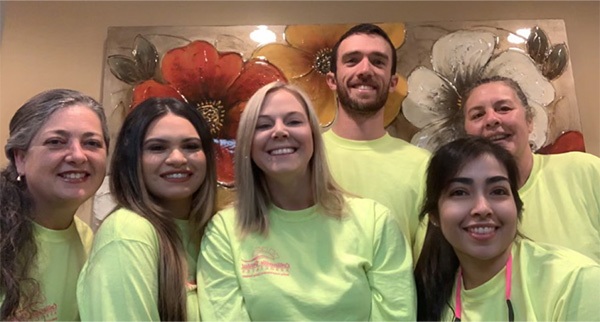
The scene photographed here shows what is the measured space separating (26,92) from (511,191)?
6.75 feet

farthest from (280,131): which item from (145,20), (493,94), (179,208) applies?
(145,20)

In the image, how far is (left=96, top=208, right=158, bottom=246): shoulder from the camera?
1.30 m

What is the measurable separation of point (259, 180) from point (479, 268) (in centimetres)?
64

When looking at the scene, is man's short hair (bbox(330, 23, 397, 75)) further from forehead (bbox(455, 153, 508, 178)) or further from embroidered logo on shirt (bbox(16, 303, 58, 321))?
embroidered logo on shirt (bbox(16, 303, 58, 321))

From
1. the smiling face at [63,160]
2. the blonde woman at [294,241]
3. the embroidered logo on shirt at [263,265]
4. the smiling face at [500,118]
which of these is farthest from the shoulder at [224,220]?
the smiling face at [500,118]

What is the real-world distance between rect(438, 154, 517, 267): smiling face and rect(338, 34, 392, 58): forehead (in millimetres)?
828

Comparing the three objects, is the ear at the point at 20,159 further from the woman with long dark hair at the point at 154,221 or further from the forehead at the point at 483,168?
the forehead at the point at 483,168

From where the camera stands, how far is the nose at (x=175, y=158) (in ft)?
4.84

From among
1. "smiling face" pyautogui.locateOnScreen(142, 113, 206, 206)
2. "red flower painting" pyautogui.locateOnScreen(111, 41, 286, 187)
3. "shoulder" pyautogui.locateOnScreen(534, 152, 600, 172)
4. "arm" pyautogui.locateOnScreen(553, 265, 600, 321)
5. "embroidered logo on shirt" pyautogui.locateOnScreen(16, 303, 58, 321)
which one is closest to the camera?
"arm" pyautogui.locateOnScreen(553, 265, 600, 321)

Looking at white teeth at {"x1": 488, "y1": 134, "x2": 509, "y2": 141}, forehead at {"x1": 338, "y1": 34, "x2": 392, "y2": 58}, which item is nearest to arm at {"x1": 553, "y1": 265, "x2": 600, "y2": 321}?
white teeth at {"x1": 488, "y1": 134, "x2": 509, "y2": 141}

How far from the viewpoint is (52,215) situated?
1517 mm

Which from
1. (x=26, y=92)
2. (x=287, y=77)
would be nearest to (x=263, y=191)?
(x=287, y=77)

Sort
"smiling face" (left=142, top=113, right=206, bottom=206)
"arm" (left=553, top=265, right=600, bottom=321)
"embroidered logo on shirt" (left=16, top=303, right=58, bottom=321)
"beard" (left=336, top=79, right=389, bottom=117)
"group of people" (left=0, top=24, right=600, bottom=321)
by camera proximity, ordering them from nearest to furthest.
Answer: "arm" (left=553, top=265, right=600, bottom=321) → "group of people" (left=0, top=24, right=600, bottom=321) → "embroidered logo on shirt" (left=16, top=303, right=58, bottom=321) → "smiling face" (left=142, top=113, right=206, bottom=206) → "beard" (left=336, top=79, right=389, bottom=117)

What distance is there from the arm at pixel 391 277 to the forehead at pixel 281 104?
1.25ft
